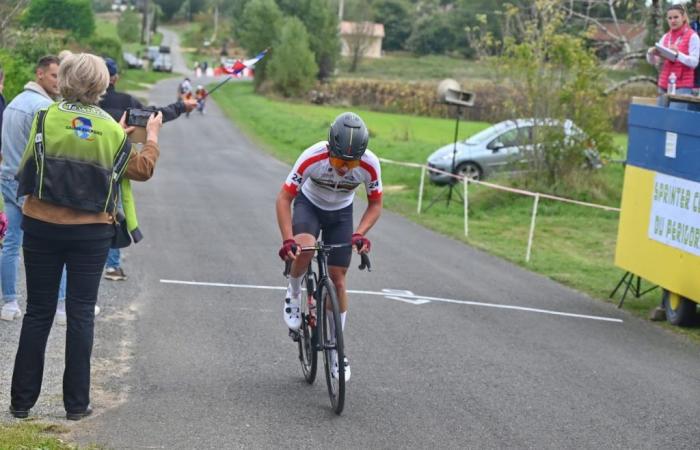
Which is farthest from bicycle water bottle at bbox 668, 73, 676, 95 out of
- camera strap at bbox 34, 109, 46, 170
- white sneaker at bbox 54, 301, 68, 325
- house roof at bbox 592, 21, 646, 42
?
house roof at bbox 592, 21, 646, 42

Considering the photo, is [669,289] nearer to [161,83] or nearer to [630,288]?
[630,288]

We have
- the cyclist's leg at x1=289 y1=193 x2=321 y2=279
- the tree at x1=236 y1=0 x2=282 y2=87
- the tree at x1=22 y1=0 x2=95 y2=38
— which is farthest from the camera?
the tree at x1=236 y1=0 x2=282 y2=87

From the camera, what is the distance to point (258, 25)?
63625mm

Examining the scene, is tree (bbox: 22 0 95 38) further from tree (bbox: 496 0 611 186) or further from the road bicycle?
the road bicycle

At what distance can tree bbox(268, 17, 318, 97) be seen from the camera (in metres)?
69.1

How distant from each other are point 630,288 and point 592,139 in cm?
1010

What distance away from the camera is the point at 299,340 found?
7.84 metres

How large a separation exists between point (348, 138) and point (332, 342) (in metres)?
1.36

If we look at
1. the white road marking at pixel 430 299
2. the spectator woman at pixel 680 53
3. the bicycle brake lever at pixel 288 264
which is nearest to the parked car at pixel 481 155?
the spectator woman at pixel 680 53

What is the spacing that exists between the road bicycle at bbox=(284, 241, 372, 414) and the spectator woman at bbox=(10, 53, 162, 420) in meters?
1.39

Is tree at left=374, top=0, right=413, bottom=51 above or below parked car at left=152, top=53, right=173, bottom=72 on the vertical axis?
above

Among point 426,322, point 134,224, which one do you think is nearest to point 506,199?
point 426,322

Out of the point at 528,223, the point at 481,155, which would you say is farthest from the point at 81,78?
the point at 481,155

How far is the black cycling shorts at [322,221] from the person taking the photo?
753 cm
